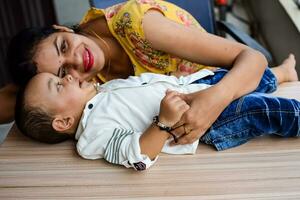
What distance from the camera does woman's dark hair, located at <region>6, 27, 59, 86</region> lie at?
1.30 meters

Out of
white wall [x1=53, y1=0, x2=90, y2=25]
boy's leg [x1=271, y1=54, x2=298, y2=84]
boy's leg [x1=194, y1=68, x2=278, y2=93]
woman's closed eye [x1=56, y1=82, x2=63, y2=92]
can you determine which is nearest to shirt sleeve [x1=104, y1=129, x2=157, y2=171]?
woman's closed eye [x1=56, y1=82, x2=63, y2=92]

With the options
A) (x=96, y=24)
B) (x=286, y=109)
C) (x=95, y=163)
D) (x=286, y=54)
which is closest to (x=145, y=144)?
(x=95, y=163)

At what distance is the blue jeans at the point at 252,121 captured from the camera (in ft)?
3.69

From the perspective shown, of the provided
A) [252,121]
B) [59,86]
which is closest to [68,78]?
[59,86]

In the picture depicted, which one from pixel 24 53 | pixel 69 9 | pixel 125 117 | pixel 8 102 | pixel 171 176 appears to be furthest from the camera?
pixel 69 9

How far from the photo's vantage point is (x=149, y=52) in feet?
4.41

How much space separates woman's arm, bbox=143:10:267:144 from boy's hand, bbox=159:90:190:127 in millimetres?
57

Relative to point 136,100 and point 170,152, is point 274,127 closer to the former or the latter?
point 170,152

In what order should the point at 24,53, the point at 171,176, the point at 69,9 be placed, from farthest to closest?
the point at 69,9 < the point at 24,53 < the point at 171,176

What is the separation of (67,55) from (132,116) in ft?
1.04

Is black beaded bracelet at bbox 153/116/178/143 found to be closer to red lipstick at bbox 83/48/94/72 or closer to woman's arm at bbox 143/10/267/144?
woman's arm at bbox 143/10/267/144

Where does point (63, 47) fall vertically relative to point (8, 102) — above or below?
above

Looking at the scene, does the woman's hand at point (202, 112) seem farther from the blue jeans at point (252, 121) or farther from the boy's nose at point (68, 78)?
the boy's nose at point (68, 78)

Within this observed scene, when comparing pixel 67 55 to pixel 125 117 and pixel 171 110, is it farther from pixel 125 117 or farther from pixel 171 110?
pixel 171 110
